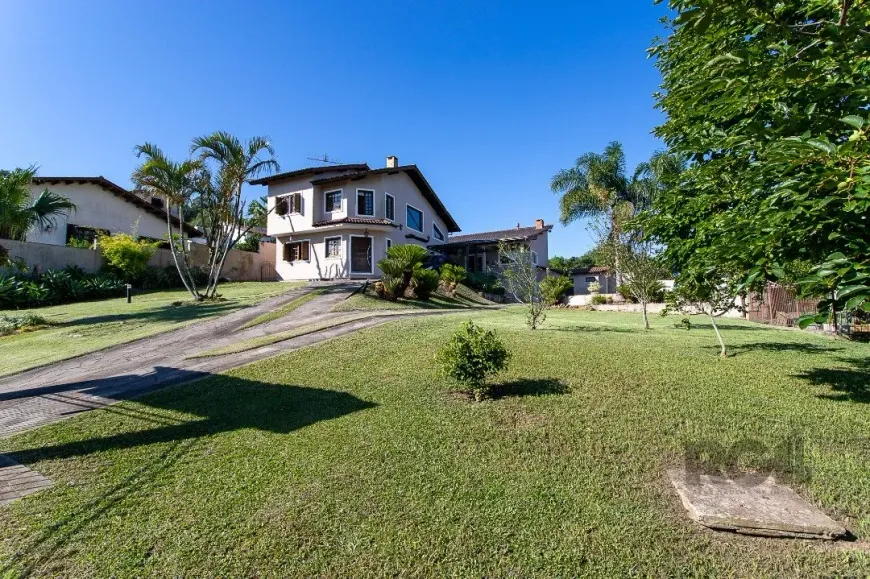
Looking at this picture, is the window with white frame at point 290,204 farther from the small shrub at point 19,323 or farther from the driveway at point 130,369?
the driveway at point 130,369

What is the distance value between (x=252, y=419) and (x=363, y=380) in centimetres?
190

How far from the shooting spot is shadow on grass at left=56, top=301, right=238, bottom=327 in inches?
543

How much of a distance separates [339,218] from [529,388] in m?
21.9

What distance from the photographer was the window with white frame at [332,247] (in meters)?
26.3

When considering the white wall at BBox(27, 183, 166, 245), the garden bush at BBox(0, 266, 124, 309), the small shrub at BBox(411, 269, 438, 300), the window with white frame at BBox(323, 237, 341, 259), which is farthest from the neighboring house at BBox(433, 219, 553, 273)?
the white wall at BBox(27, 183, 166, 245)

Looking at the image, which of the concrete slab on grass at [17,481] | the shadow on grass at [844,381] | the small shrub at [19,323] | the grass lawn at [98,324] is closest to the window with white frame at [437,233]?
the grass lawn at [98,324]

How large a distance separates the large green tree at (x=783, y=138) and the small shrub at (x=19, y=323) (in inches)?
694

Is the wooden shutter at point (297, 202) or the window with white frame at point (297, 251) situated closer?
the wooden shutter at point (297, 202)

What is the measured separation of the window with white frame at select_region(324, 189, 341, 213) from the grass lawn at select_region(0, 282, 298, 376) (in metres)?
8.57

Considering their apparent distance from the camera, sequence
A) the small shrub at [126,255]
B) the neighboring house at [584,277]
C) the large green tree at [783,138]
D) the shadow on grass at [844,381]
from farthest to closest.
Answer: the neighboring house at [584,277]
the small shrub at [126,255]
the shadow on grass at [844,381]
the large green tree at [783,138]

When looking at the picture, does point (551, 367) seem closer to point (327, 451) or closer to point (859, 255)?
point (327, 451)

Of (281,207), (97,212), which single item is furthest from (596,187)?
(97,212)

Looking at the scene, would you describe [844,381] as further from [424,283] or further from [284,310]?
[284,310]

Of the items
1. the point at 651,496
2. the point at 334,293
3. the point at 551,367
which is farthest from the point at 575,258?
the point at 651,496
